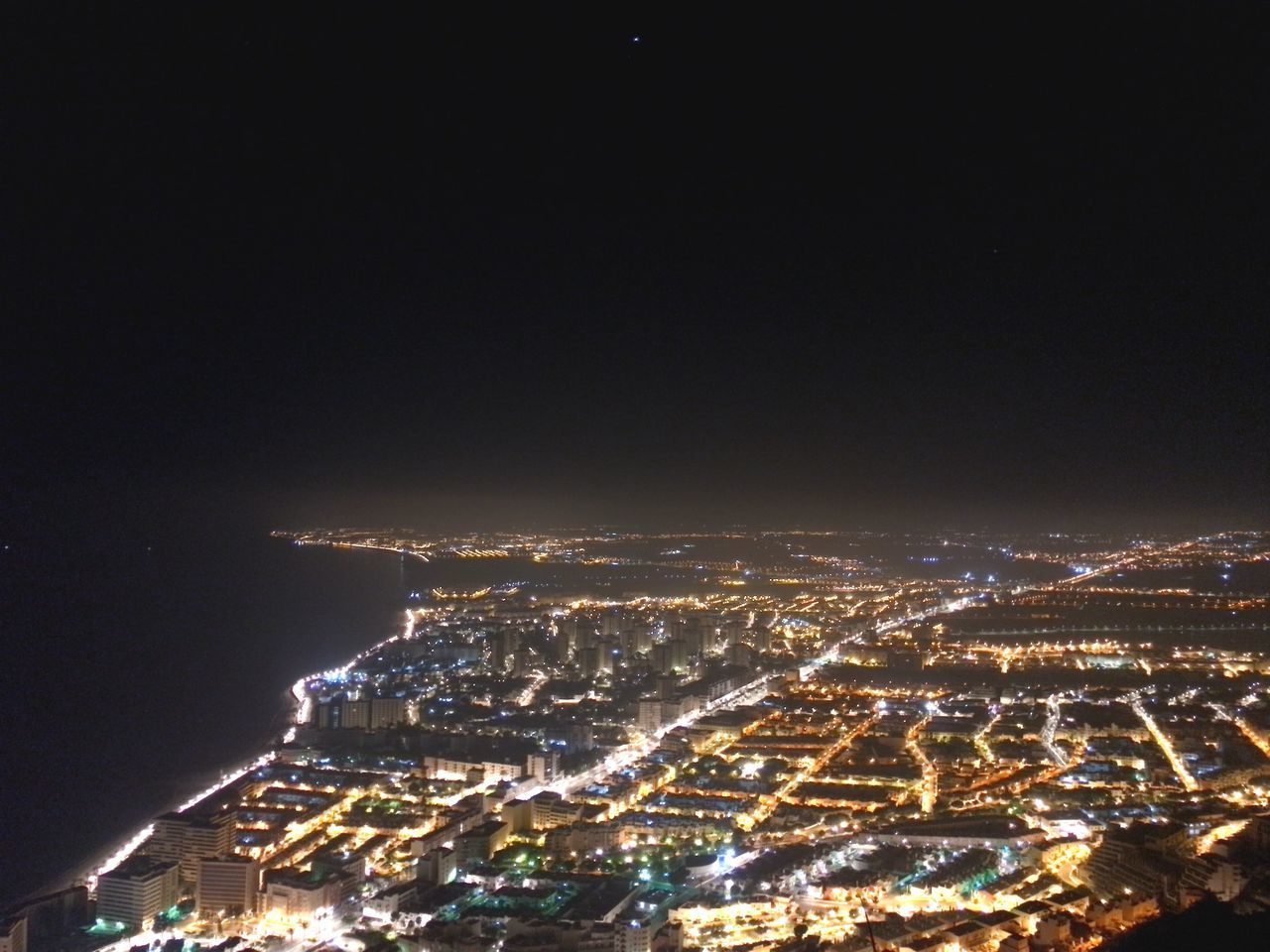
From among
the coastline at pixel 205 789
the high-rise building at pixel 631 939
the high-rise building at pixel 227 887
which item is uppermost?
the high-rise building at pixel 631 939

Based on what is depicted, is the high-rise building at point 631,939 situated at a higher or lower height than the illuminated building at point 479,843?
higher

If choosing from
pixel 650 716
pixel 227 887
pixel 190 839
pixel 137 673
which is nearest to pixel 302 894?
pixel 227 887

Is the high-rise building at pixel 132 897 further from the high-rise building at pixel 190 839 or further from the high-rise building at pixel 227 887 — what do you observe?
the high-rise building at pixel 190 839

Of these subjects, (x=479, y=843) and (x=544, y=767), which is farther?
(x=544, y=767)

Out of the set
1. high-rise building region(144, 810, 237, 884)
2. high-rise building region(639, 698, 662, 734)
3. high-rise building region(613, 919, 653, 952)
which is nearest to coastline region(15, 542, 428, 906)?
high-rise building region(144, 810, 237, 884)

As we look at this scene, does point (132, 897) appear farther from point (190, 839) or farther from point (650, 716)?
point (650, 716)

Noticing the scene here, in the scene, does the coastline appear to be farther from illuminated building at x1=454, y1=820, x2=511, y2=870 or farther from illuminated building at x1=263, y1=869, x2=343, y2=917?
illuminated building at x1=454, y1=820, x2=511, y2=870

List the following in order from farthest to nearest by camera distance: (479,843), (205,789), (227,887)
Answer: (205,789)
(479,843)
(227,887)

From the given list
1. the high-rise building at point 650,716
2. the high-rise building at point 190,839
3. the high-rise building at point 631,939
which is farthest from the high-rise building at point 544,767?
the high-rise building at point 631,939
